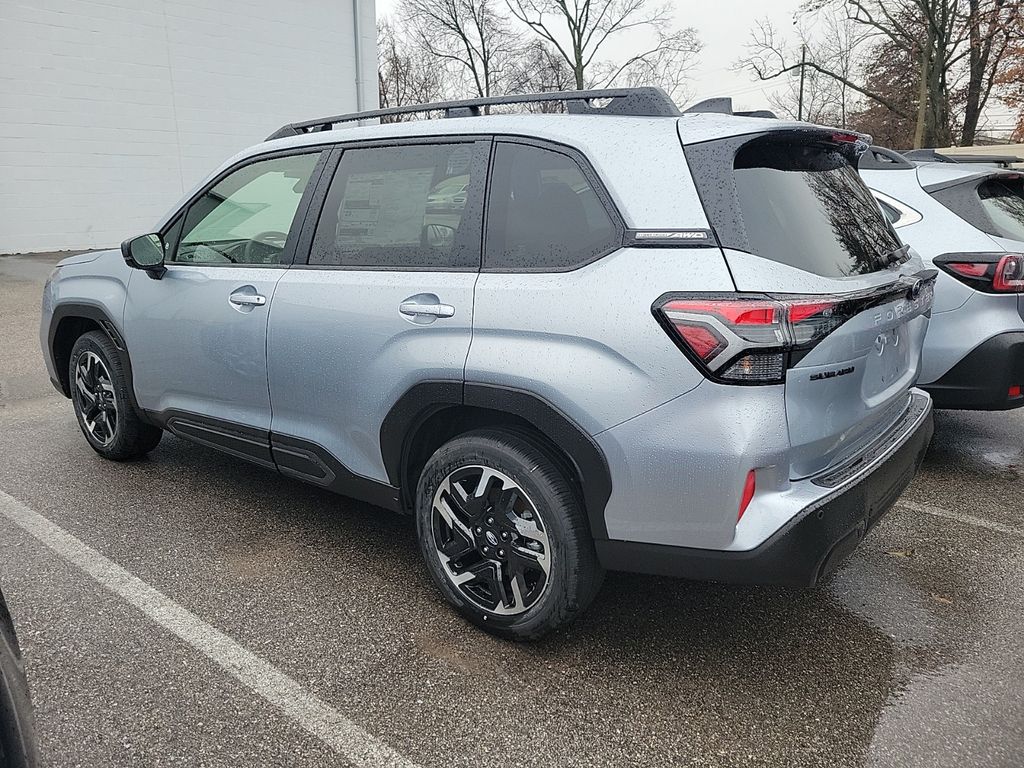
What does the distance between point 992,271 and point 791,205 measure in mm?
2178

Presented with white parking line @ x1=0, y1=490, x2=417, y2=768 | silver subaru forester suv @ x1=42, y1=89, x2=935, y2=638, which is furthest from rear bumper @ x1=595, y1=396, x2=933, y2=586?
white parking line @ x1=0, y1=490, x2=417, y2=768

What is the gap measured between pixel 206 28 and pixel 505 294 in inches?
645

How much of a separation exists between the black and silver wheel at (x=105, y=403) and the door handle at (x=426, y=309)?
214 cm

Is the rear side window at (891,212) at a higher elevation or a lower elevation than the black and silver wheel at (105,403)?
higher

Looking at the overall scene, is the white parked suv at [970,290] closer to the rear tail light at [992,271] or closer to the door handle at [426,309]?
the rear tail light at [992,271]

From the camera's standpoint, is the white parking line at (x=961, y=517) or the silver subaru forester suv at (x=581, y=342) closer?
the silver subaru forester suv at (x=581, y=342)

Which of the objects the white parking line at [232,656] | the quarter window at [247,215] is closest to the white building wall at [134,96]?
the quarter window at [247,215]

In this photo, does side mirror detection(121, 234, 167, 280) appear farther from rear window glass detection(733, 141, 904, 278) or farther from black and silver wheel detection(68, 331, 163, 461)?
rear window glass detection(733, 141, 904, 278)

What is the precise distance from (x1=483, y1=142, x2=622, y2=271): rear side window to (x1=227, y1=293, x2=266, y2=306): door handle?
1.15 m

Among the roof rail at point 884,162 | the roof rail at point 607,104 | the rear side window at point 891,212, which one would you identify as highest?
the roof rail at point 607,104

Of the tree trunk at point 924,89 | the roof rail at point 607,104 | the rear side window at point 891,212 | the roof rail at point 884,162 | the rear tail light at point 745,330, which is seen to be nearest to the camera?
the rear tail light at point 745,330

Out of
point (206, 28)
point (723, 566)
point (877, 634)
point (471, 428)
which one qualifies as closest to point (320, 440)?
point (471, 428)

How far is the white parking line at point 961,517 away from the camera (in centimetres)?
365

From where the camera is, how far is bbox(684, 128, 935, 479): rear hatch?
216cm
